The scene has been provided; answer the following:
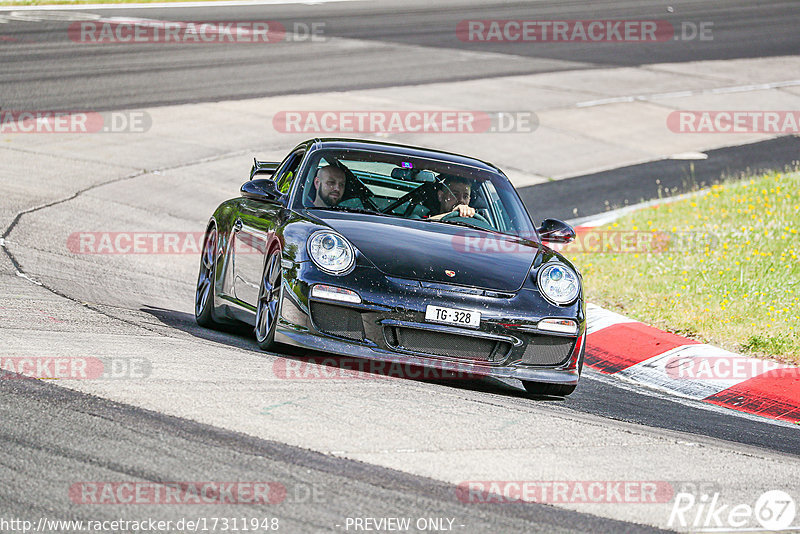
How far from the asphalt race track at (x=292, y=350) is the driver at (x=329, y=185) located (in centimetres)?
112

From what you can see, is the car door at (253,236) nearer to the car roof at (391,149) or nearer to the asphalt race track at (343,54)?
the car roof at (391,149)

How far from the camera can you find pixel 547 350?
7.01 metres

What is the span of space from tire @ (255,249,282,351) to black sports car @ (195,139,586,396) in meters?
0.01

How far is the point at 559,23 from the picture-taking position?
A: 31.8 metres

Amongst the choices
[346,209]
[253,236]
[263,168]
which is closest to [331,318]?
[346,209]

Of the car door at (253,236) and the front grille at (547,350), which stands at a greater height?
the car door at (253,236)

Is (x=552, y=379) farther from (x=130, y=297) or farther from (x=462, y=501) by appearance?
(x=130, y=297)

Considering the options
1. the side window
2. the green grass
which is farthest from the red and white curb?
the side window

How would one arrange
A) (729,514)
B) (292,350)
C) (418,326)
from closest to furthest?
(729,514) < (418,326) < (292,350)

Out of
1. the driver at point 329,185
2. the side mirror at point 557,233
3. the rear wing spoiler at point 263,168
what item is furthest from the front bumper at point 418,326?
the rear wing spoiler at point 263,168

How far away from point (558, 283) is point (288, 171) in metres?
2.58

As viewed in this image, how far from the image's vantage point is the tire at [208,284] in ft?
28.6

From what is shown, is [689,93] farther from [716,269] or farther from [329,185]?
[329,185]

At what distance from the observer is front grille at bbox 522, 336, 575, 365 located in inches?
274
